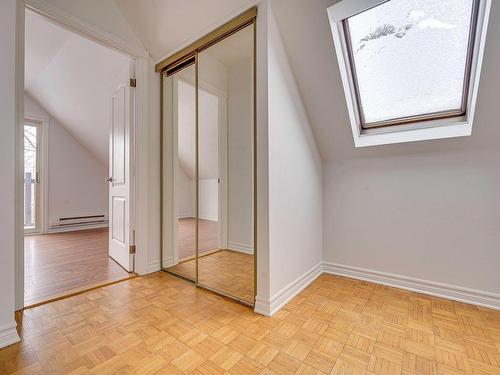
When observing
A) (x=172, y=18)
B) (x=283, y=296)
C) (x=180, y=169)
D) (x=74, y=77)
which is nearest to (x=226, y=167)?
(x=180, y=169)

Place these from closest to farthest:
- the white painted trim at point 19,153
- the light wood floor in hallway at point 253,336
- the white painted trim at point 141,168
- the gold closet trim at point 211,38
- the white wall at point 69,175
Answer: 1. the light wood floor in hallway at point 253,336
2. the white painted trim at point 19,153
3. the gold closet trim at point 211,38
4. the white painted trim at point 141,168
5. the white wall at point 69,175

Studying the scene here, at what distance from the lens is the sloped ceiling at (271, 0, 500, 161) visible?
1489mm

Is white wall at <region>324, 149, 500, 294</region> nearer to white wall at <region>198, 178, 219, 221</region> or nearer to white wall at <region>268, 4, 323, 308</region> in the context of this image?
white wall at <region>268, 4, 323, 308</region>

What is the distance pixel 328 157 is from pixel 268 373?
1838 millimetres

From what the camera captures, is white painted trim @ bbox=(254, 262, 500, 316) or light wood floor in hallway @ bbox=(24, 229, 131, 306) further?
light wood floor in hallway @ bbox=(24, 229, 131, 306)

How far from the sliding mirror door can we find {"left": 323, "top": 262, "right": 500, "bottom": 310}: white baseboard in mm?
950

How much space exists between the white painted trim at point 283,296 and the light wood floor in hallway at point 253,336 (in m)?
0.05

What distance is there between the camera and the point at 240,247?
214cm

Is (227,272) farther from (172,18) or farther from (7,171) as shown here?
(172,18)

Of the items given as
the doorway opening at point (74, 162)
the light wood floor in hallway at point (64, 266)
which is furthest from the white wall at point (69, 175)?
the light wood floor in hallway at point (64, 266)

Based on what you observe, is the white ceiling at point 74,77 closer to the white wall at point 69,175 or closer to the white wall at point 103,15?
the white wall at point 69,175

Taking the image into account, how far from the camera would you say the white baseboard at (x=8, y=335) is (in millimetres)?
1251

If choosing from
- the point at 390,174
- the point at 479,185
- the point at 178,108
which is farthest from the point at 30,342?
the point at 479,185

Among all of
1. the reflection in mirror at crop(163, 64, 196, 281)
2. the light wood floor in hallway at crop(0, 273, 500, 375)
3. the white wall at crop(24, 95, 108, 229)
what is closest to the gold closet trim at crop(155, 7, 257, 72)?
the reflection in mirror at crop(163, 64, 196, 281)
